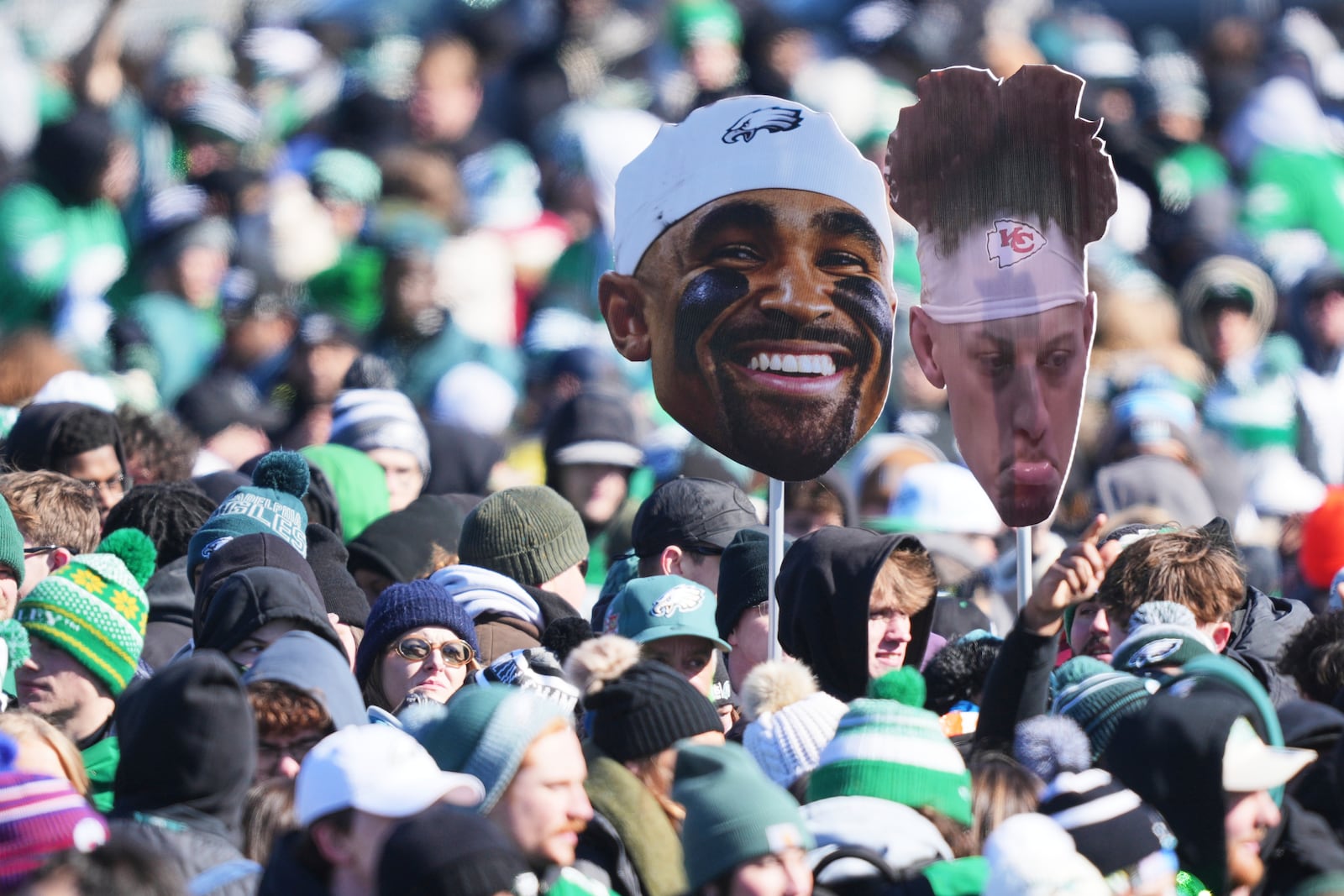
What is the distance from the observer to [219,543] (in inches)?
218

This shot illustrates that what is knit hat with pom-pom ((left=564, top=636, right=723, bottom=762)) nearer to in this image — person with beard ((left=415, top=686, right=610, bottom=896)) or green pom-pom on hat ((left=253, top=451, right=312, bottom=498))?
person with beard ((left=415, top=686, right=610, bottom=896))

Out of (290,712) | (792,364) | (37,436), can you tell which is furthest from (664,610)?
(37,436)

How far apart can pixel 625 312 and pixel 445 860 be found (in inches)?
93.0

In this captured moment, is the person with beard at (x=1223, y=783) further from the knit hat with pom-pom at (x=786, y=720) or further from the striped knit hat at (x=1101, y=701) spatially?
the knit hat with pom-pom at (x=786, y=720)

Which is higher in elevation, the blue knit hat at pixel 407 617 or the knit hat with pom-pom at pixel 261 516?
the knit hat with pom-pom at pixel 261 516

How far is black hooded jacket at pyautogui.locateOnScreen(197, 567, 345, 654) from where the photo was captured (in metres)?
4.78

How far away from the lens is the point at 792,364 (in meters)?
5.38

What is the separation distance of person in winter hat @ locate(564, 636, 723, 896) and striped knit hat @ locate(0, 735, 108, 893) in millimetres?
926

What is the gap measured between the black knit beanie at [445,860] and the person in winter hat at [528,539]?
2.60m

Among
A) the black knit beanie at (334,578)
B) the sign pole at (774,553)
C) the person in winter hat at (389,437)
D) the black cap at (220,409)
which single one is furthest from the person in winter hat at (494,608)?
the black cap at (220,409)

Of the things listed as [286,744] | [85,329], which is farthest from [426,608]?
[85,329]

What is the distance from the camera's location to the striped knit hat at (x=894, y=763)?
407 centimetres

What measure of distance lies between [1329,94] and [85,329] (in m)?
7.92

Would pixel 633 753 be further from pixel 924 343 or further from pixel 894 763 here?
pixel 924 343
